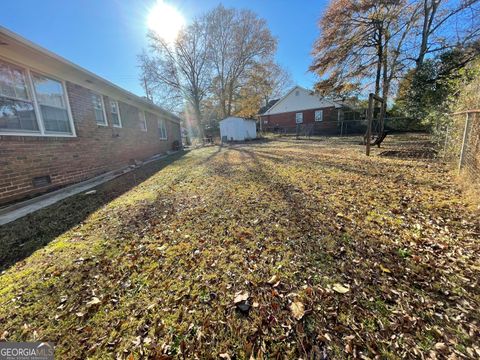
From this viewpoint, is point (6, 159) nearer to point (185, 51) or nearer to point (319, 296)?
point (319, 296)

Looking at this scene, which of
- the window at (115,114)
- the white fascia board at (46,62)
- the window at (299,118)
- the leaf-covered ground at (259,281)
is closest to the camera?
the leaf-covered ground at (259,281)

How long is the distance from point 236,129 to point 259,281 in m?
21.5

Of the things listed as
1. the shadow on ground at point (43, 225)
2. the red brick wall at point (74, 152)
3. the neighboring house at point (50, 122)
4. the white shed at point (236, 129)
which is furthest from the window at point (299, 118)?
the shadow on ground at point (43, 225)

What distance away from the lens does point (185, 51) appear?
24.4 metres

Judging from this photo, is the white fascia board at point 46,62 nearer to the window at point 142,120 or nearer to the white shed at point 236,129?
the window at point 142,120

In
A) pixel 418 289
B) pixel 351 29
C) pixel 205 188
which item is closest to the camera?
pixel 418 289

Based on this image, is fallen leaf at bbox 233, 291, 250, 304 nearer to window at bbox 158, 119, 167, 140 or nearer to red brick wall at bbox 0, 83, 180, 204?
red brick wall at bbox 0, 83, 180, 204

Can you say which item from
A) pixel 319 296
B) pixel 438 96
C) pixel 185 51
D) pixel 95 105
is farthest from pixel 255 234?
pixel 185 51

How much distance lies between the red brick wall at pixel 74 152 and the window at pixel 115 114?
0.83 feet

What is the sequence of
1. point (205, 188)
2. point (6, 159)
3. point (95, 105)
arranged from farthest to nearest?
point (95, 105)
point (205, 188)
point (6, 159)

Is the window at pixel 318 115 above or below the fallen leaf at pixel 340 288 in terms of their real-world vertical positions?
above

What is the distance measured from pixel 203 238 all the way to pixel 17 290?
1871 millimetres

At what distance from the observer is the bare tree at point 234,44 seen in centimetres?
2362

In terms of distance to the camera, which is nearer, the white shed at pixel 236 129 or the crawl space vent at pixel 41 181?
the crawl space vent at pixel 41 181
